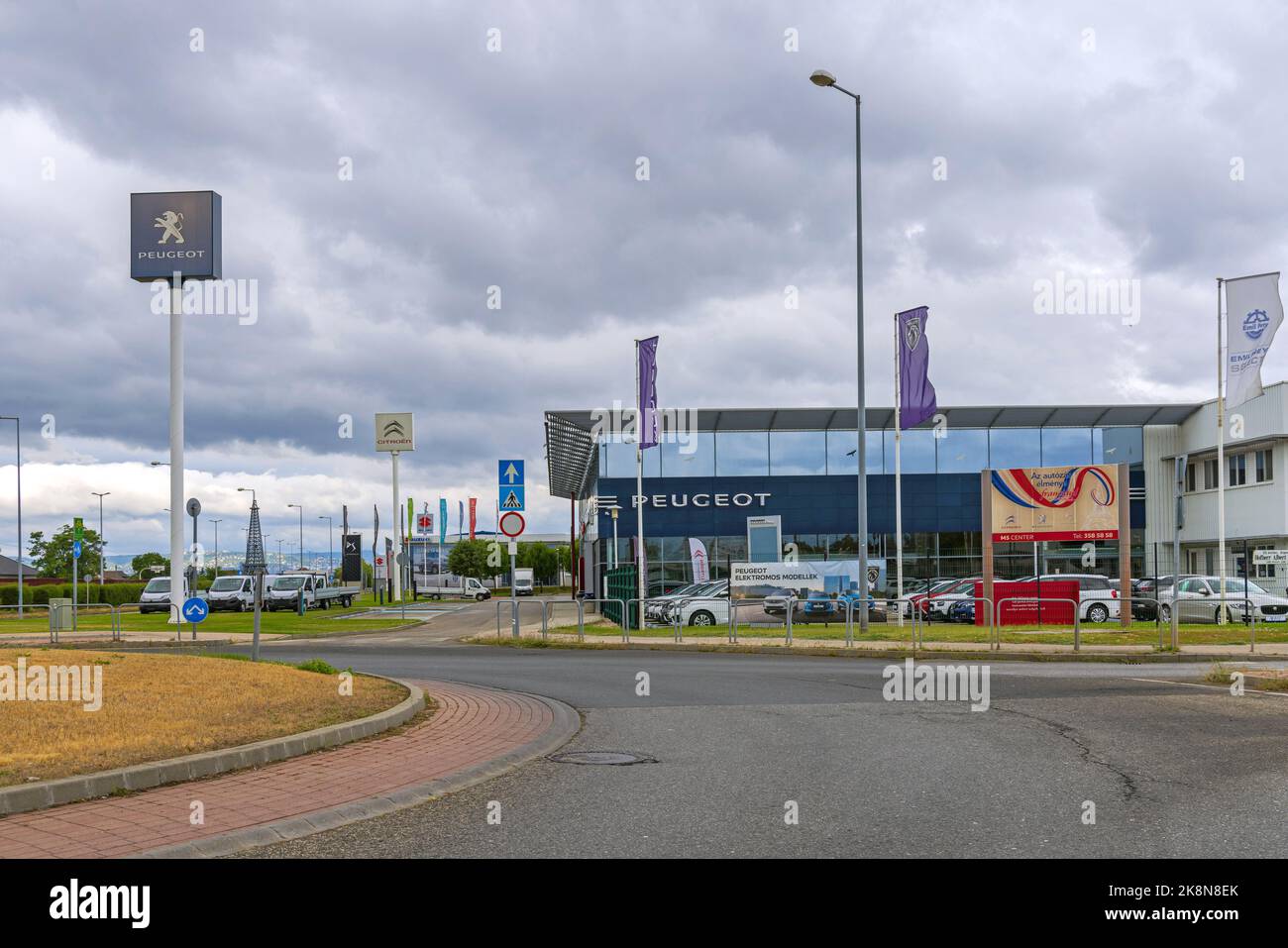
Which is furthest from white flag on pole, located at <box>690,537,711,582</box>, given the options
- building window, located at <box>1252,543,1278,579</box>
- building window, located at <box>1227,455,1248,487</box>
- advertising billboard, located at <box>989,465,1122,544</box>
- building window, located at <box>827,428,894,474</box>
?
building window, located at <box>1227,455,1248,487</box>

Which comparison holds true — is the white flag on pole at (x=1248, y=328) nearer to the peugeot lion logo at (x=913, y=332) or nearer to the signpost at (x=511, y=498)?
the peugeot lion logo at (x=913, y=332)

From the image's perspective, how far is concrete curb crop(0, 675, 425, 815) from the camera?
22.8 ft

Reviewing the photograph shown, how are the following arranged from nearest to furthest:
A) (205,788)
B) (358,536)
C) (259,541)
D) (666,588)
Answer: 1. (205,788)
2. (666,588)
3. (358,536)
4. (259,541)

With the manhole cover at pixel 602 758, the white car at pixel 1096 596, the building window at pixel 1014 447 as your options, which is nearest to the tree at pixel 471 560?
the building window at pixel 1014 447

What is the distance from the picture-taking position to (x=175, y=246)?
36.2m

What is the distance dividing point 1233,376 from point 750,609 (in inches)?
571

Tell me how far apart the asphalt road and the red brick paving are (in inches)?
20.6

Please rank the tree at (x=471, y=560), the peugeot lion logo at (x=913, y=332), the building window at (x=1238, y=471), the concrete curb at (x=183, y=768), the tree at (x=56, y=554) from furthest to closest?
1. the tree at (x=471, y=560)
2. the tree at (x=56, y=554)
3. the building window at (x=1238, y=471)
4. the peugeot lion logo at (x=913, y=332)
5. the concrete curb at (x=183, y=768)

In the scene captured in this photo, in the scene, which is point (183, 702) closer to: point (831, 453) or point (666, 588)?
point (666, 588)

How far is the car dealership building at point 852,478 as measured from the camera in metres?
51.1

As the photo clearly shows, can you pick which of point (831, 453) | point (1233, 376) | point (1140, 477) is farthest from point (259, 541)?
point (1233, 376)

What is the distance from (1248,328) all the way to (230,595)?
124ft

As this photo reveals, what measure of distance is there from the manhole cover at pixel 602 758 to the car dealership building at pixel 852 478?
4025 centimetres
